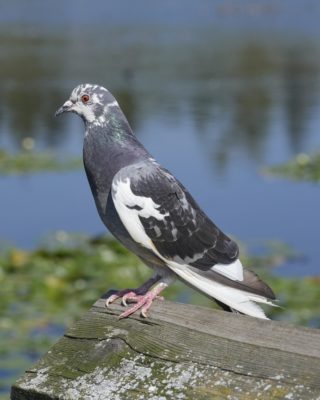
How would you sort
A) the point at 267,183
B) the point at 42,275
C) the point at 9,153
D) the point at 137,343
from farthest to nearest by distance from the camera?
the point at 9,153 < the point at 267,183 < the point at 42,275 < the point at 137,343

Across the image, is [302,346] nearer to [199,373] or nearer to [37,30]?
[199,373]

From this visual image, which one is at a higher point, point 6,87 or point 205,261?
point 205,261

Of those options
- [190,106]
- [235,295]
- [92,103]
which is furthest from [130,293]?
[190,106]

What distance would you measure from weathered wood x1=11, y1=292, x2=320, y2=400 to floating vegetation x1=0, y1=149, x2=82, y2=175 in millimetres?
12902

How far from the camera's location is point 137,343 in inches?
71.3

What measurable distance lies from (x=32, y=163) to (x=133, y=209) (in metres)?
12.5

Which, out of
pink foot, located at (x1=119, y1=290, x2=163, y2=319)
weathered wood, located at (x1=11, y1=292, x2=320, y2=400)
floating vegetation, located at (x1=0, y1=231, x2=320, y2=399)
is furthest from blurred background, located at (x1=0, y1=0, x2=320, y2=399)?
weathered wood, located at (x1=11, y1=292, x2=320, y2=400)

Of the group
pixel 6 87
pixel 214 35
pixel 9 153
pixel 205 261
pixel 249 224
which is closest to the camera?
pixel 205 261

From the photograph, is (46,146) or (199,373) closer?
(199,373)

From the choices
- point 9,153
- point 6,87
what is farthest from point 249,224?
point 6,87

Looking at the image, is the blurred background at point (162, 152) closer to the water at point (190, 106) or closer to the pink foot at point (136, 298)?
the water at point (190, 106)

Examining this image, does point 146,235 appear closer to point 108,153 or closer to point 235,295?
point 108,153

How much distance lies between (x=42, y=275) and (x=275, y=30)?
33.7 meters

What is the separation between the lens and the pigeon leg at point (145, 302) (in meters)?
2.01
